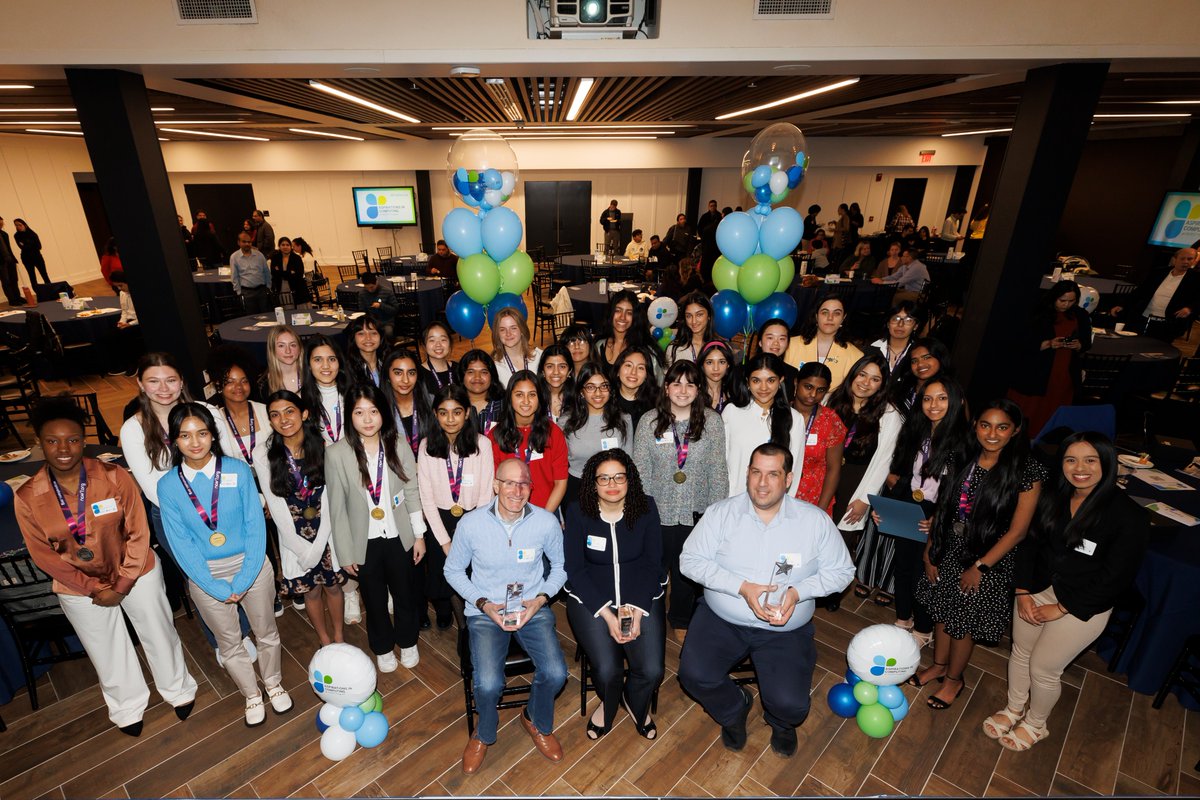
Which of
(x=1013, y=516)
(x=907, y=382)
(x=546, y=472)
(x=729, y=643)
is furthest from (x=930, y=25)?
(x=729, y=643)

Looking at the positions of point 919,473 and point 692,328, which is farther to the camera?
point 692,328

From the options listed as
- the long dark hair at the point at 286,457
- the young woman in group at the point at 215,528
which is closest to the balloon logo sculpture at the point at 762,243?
the long dark hair at the point at 286,457

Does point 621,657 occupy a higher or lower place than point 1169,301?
lower

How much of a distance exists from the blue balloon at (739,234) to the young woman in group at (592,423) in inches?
88.0

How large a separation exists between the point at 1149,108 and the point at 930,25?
291 inches

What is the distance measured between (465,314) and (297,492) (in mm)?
2521

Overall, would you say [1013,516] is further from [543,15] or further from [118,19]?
[118,19]

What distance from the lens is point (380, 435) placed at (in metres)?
2.86

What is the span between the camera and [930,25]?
171 inches

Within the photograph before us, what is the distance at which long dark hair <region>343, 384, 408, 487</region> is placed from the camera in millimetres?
2754

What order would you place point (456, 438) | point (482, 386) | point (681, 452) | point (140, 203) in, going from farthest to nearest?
1. point (140, 203)
2. point (482, 386)
3. point (681, 452)
4. point (456, 438)

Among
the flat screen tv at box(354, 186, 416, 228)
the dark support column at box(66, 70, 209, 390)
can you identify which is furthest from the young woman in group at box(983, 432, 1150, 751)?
the flat screen tv at box(354, 186, 416, 228)

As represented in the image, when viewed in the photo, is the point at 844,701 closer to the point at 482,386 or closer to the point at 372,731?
the point at 372,731

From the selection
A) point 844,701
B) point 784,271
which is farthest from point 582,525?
point 784,271
